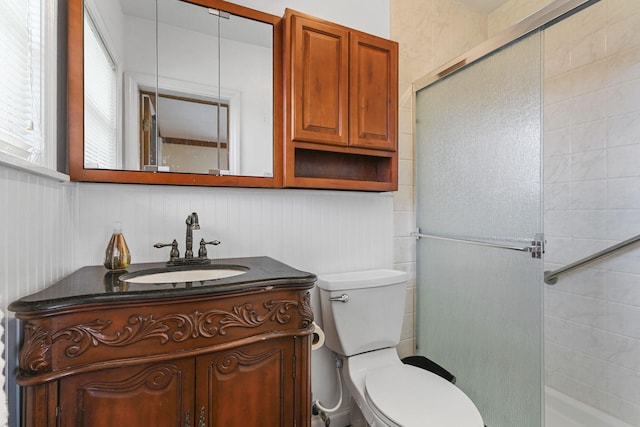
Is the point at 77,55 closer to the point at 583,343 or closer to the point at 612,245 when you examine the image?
the point at 612,245

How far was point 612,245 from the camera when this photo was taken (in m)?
1.67

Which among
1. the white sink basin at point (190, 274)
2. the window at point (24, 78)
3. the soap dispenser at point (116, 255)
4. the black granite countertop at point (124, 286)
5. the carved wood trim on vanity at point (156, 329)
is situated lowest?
the carved wood trim on vanity at point (156, 329)

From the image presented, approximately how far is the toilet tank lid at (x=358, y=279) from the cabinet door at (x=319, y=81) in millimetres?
650

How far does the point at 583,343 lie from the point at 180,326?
6.81 ft

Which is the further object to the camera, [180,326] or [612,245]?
[612,245]

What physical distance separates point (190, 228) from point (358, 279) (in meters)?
0.79

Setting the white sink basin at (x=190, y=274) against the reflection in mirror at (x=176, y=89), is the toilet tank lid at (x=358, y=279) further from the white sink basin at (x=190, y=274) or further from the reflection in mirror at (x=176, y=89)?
the reflection in mirror at (x=176, y=89)

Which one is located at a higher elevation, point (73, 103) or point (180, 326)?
point (73, 103)

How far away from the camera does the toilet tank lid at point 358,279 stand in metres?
1.49

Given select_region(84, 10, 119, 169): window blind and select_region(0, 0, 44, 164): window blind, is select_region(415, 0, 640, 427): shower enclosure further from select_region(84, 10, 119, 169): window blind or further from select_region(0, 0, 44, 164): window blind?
select_region(0, 0, 44, 164): window blind

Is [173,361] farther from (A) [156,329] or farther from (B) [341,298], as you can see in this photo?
(B) [341,298]

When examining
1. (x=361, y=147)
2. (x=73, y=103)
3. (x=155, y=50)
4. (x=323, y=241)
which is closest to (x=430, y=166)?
(x=361, y=147)

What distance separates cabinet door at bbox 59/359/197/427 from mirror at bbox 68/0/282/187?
71 cm

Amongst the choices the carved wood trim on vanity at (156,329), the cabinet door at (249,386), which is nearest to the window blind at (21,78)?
the carved wood trim on vanity at (156,329)
